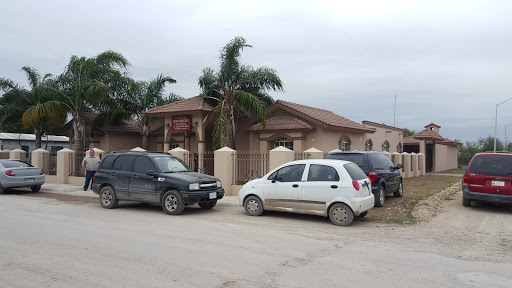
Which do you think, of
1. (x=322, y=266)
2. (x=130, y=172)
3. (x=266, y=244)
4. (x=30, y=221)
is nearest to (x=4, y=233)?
(x=30, y=221)

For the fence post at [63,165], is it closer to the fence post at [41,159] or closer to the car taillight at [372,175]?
the fence post at [41,159]

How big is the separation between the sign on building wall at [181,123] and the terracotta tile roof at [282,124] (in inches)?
130

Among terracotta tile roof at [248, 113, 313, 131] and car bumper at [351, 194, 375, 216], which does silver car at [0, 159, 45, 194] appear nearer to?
terracotta tile roof at [248, 113, 313, 131]

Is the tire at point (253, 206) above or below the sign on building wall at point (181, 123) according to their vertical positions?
below

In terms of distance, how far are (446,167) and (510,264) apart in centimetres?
3161

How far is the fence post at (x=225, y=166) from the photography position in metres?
15.1

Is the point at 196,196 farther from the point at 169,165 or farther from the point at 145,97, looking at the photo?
the point at 145,97

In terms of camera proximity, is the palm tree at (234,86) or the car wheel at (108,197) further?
the palm tree at (234,86)

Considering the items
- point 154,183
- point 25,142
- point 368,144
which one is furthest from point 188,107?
point 25,142

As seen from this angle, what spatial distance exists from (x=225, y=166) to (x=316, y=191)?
6094 millimetres

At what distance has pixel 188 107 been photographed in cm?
2072

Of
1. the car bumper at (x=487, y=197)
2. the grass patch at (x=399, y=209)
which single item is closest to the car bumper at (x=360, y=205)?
the grass patch at (x=399, y=209)

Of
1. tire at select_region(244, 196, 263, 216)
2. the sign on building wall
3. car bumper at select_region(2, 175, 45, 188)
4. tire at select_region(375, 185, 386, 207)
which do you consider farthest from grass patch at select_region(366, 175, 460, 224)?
car bumper at select_region(2, 175, 45, 188)

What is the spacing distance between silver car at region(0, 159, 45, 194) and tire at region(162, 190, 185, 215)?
8347mm
